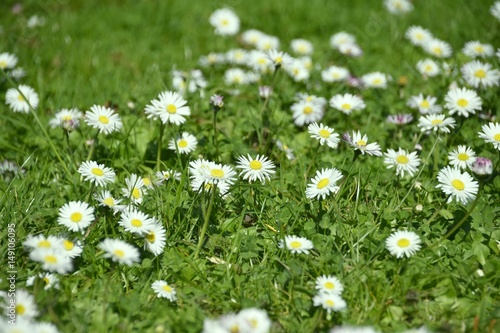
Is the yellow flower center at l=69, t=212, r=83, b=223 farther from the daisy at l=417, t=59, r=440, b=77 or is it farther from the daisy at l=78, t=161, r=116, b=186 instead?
the daisy at l=417, t=59, r=440, b=77

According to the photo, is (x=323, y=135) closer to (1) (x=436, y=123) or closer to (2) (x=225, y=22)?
(1) (x=436, y=123)

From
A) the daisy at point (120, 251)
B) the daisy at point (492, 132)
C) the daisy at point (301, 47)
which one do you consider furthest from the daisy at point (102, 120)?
the daisy at point (301, 47)

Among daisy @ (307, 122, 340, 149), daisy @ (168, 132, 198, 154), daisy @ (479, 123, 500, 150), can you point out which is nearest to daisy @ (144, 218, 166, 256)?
daisy @ (168, 132, 198, 154)

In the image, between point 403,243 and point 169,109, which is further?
point 169,109

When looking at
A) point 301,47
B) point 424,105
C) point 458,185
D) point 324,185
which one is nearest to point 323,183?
point 324,185

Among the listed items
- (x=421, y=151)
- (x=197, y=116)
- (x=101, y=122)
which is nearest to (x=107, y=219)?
(x=101, y=122)

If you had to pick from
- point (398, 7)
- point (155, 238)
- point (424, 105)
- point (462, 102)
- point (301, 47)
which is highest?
point (398, 7)

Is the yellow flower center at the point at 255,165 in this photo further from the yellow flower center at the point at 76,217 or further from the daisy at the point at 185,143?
the yellow flower center at the point at 76,217
